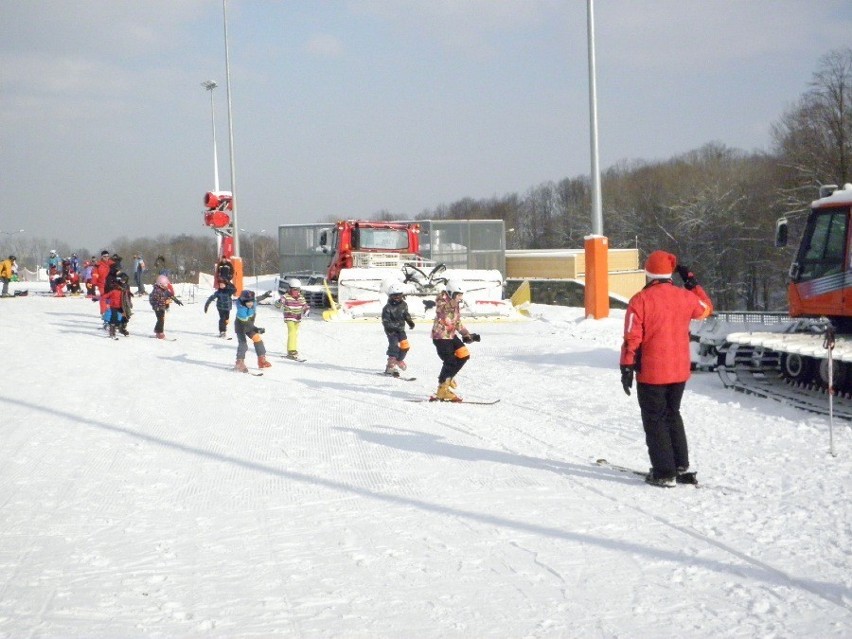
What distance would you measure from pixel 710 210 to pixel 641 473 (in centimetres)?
5849

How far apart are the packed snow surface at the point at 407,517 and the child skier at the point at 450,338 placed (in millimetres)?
409

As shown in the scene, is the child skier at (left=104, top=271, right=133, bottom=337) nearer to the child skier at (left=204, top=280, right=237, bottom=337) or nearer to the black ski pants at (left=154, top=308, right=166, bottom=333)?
the black ski pants at (left=154, top=308, right=166, bottom=333)

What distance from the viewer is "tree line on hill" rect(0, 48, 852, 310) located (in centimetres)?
3984

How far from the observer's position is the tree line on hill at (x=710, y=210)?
39844mm

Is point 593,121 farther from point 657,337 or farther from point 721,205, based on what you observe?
point 721,205

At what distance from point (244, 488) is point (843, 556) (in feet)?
13.6

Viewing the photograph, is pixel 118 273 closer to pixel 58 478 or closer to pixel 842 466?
pixel 58 478

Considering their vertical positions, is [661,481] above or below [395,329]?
below

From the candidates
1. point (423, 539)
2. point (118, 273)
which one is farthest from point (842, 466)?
point (118, 273)

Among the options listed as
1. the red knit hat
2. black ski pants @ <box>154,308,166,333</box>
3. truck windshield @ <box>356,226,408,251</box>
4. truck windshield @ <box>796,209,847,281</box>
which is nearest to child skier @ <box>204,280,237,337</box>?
black ski pants @ <box>154,308,166,333</box>

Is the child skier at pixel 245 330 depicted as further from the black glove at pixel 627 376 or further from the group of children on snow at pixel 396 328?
the black glove at pixel 627 376

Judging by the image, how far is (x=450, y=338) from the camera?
1058cm

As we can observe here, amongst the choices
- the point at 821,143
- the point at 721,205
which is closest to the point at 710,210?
the point at 721,205

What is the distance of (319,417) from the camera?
969cm
